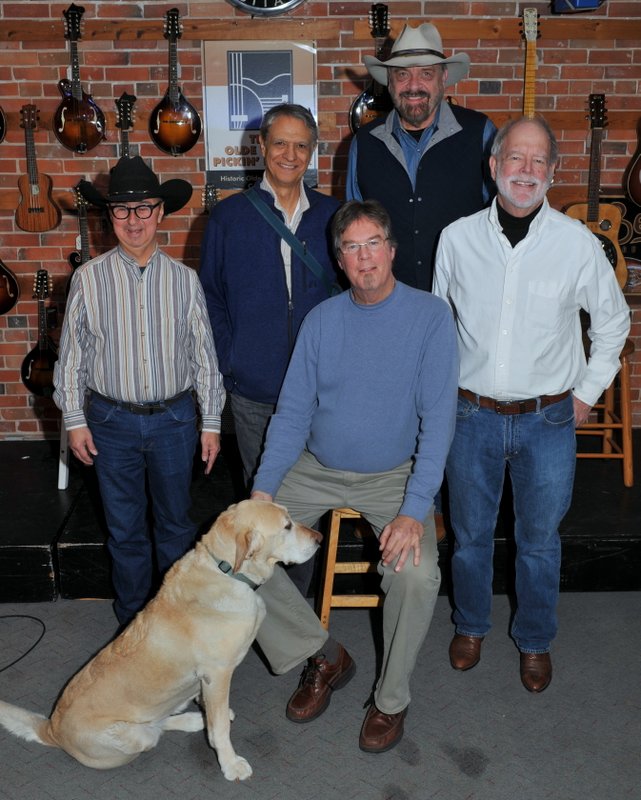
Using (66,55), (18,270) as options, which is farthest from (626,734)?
(66,55)

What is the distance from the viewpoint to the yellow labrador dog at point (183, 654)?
2.42 m

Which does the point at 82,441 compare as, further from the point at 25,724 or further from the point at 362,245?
the point at 362,245

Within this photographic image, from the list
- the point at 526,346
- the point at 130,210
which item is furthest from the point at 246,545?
the point at 130,210

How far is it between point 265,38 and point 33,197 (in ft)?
4.85

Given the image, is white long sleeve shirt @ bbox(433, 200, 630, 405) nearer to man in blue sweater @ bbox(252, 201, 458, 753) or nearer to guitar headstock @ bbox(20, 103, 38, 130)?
man in blue sweater @ bbox(252, 201, 458, 753)

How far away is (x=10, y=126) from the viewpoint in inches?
177

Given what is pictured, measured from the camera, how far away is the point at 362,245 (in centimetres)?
257

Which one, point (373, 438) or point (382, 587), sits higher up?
point (373, 438)

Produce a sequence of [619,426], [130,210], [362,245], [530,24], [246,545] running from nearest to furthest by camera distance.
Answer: [246,545] < [362,245] < [130,210] < [619,426] < [530,24]

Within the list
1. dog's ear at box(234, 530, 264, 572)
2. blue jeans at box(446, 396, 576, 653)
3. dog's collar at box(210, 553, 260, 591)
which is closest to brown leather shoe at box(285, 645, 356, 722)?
blue jeans at box(446, 396, 576, 653)

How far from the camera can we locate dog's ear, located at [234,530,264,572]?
92.7 inches

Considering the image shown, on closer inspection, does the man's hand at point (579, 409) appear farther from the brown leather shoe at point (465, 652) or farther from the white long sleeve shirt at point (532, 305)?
the brown leather shoe at point (465, 652)

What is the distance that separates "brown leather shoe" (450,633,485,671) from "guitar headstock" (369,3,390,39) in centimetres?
301

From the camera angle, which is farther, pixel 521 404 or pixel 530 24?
pixel 530 24
